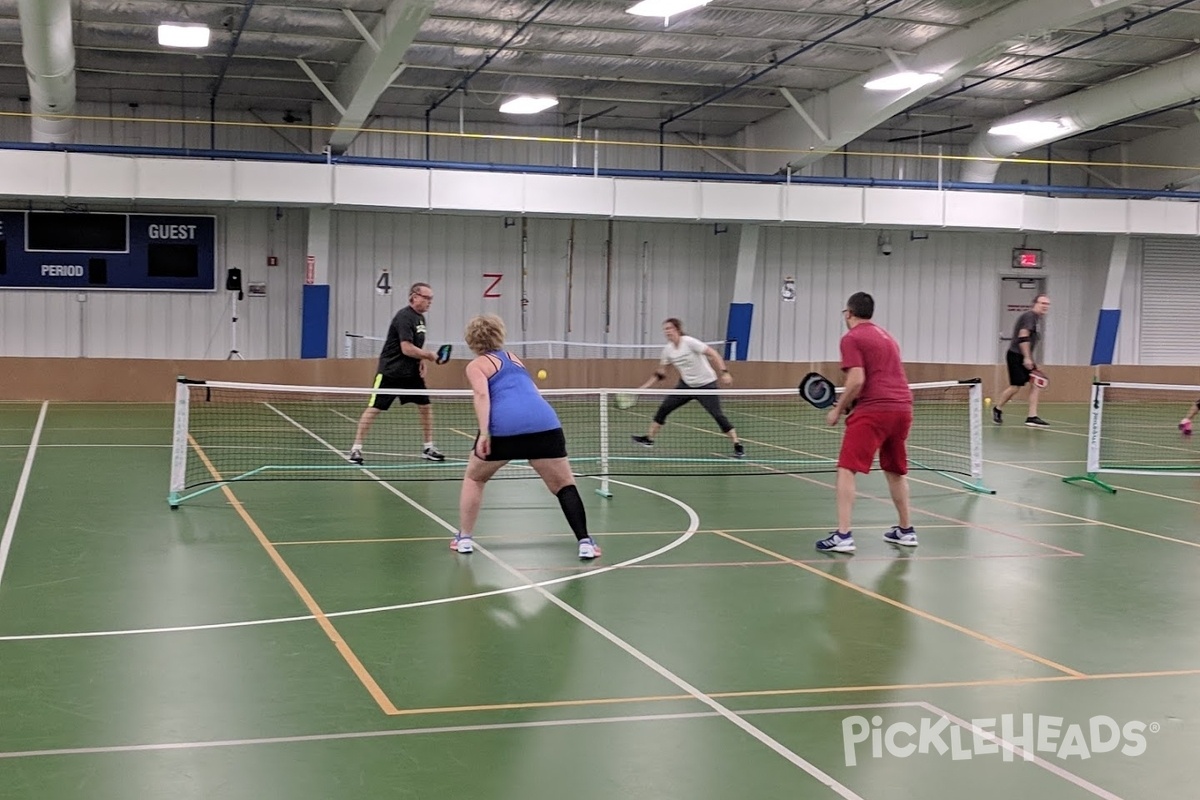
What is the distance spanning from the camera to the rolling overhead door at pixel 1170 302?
31562 millimetres

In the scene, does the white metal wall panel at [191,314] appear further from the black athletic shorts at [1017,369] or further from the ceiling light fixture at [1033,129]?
the ceiling light fixture at [1033,129]

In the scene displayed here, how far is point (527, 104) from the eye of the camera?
24500mm

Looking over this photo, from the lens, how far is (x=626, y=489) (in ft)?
44.0

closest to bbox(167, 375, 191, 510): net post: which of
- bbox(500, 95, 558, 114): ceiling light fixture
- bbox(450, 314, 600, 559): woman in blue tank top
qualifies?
bbox(450, 314, 600, 559): woman in blue tank top

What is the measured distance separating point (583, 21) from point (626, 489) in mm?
10023

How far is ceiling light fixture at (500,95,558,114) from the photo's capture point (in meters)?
24.2

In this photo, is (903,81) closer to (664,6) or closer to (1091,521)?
(664,6)

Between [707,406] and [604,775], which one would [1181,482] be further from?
[604,775]

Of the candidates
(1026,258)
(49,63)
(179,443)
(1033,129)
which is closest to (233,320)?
(49,63)

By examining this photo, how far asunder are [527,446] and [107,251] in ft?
63.6

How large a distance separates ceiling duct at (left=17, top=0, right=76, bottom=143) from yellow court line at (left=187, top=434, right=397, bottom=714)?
7716 millimetres

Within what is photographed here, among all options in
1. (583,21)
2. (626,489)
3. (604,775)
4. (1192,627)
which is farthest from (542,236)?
(604,775)

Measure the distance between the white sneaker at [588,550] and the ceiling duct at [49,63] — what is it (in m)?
11.2

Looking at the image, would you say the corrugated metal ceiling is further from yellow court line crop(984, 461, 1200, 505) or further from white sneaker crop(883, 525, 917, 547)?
white sneaker crop(883, 525, 917, 547)
